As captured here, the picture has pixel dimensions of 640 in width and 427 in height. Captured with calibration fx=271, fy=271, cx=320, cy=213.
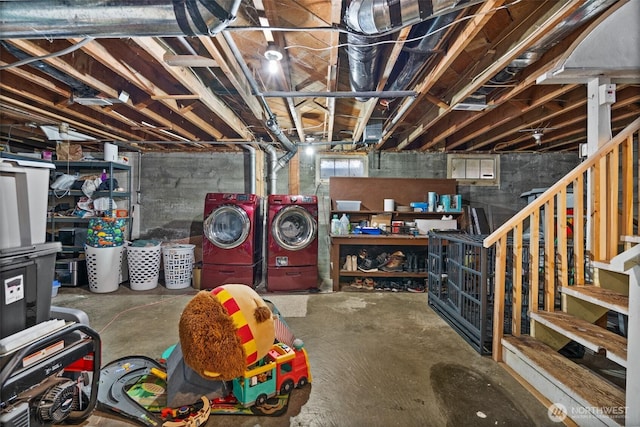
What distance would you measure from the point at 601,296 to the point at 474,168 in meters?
3.40

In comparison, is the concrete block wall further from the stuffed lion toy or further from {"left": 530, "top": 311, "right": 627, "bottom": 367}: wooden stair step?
the stuffed lion toy

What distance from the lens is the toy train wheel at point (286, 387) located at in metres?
1.78

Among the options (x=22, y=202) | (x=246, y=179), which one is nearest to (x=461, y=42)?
(x=22, y=202)

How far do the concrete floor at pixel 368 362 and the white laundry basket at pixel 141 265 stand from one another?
0.30 meters

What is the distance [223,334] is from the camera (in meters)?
1.52

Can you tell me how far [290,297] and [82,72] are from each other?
10.4 feet

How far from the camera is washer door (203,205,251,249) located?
153 inches

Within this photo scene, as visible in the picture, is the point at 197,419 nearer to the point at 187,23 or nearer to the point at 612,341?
the point at 187,23

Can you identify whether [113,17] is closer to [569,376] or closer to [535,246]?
[535,246]

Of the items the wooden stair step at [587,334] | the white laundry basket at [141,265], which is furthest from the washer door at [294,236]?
the wooden stair step at [587,334]

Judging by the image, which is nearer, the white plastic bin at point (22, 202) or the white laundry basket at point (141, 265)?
the white plastic bin at point (22, 202)

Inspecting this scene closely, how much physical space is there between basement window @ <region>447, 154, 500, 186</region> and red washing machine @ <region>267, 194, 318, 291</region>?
271 cm

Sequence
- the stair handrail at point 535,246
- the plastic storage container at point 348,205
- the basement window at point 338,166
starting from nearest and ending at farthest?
the stair handrail at point 535,246 → the plastic storage container at point 348,205 → the basement window at point 338,166

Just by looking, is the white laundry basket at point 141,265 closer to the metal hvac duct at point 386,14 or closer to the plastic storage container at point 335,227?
the plastic storage container at point 335,227
